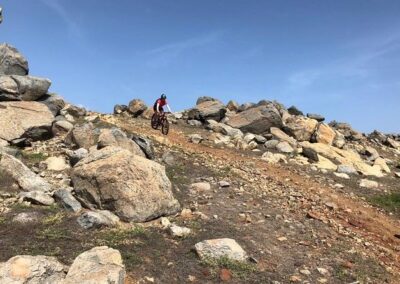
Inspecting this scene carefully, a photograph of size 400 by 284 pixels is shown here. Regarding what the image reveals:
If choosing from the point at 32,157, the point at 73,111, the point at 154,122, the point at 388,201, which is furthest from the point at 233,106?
the point at 32,157

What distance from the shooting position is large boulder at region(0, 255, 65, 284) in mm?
10336

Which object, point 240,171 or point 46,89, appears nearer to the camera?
point 240,171

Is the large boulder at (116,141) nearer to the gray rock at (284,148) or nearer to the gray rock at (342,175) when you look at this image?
the gray rock at (342,175)

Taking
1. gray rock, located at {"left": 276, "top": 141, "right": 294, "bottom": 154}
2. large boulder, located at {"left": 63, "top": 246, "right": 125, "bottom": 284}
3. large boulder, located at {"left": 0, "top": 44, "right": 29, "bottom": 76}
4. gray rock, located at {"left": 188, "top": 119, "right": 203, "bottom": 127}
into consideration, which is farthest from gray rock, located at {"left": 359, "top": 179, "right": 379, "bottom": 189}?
large boulder, located at {"left": 0, "top": 44, "right": 29, "bottom": 76}

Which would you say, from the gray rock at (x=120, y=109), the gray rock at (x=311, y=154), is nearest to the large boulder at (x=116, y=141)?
the gray rock at (x=311, y=154)

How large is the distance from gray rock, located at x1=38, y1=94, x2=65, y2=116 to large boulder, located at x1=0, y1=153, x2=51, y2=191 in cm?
1110

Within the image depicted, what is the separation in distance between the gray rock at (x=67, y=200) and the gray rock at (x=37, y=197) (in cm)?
30

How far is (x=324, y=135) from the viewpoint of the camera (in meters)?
37.7

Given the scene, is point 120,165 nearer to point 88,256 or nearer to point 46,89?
point 88,256

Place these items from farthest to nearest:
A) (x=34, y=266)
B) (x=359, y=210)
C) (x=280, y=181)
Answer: (x=280, y=181) → (x=359, y=210) → (x=34, y=266)

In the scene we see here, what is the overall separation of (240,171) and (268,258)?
33.8 ft

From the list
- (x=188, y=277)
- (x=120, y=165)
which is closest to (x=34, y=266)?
(x=188, y=277)

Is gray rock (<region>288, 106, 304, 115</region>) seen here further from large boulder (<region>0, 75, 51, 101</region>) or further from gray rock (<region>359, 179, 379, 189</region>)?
large boulder (<region>0, 75, 51, 101</region>)

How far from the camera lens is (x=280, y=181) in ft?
78.2
